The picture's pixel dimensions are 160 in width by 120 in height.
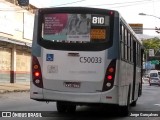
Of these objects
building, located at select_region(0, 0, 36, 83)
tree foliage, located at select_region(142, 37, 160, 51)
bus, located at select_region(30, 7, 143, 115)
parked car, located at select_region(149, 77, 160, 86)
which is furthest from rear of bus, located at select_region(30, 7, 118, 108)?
tree foliage, located at select_region(142, 37, 160, 51)

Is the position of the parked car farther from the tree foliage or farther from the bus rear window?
the tree foliage

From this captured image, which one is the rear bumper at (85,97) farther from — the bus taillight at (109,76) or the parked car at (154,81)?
the parked car at (154,81)

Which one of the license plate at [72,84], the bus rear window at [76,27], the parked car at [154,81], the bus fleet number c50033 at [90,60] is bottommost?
the parked car at [154,81]

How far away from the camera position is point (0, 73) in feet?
120

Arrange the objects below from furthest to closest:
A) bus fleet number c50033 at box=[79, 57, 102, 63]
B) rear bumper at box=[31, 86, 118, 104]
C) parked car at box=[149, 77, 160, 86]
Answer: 1. parked car at box=[149, 77, 160, 86]
2. bus fleet number c50033 at box=[79, 57, 102, 63]
3. rear bumper at box=[31, 86, 118, 104]

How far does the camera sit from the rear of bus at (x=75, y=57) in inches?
500

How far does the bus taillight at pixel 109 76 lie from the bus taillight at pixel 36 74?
1.75 metres

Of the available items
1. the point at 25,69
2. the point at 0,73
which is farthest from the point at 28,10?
the point at 0,73

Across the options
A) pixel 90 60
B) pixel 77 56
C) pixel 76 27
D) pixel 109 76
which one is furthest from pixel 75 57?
pixel 109 76

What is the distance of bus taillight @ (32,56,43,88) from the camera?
42.5 feet

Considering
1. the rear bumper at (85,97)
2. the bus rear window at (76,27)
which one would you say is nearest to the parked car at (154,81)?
the bus rear window at (76,27)

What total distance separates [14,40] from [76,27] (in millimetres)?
25714

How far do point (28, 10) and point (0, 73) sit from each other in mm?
9169

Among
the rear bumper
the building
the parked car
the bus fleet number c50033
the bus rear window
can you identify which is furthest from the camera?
the parked car
